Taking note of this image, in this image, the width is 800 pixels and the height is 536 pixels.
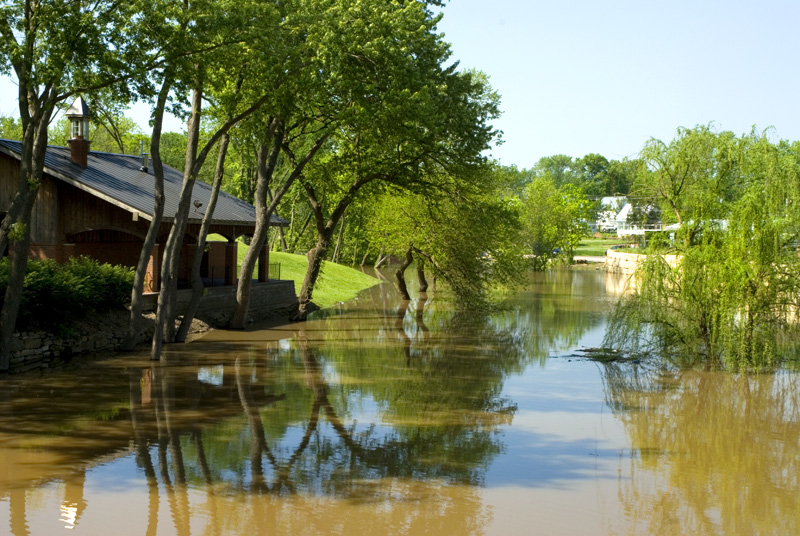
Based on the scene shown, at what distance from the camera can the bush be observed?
19.2 meters

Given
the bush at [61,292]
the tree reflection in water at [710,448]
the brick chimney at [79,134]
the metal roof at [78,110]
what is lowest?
the tree reflection in water at [710,448]

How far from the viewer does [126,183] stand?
89.8 feet

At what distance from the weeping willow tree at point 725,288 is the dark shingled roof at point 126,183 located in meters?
14.0

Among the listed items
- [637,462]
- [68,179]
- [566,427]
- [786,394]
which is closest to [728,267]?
[786,394]

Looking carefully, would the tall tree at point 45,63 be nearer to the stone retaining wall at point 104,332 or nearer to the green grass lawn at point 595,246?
the stone retaining wall at point 104,332

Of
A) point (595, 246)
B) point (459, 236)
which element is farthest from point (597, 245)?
point (459, 236)

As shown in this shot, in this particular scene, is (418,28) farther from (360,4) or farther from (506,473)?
(506,473)

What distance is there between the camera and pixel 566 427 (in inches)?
605

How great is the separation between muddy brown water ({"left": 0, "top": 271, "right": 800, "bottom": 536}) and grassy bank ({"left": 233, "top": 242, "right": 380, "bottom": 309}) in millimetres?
17011

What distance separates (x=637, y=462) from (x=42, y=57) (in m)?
13.5

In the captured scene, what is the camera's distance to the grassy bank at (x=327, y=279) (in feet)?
134

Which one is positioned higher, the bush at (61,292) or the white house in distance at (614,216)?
the white house in distance at (614,216)

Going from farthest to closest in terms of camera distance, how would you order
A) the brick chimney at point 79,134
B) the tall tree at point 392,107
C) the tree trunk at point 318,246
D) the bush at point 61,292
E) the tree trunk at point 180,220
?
the tree trunk at point 318,246 < the brick chimney at point 79,134 < the tall tree at point 392,107 < the tree trunk at point 180,220 < the bush at point 61,292

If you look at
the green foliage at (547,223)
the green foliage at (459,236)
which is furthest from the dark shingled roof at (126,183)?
the green foliage at (547,223)
